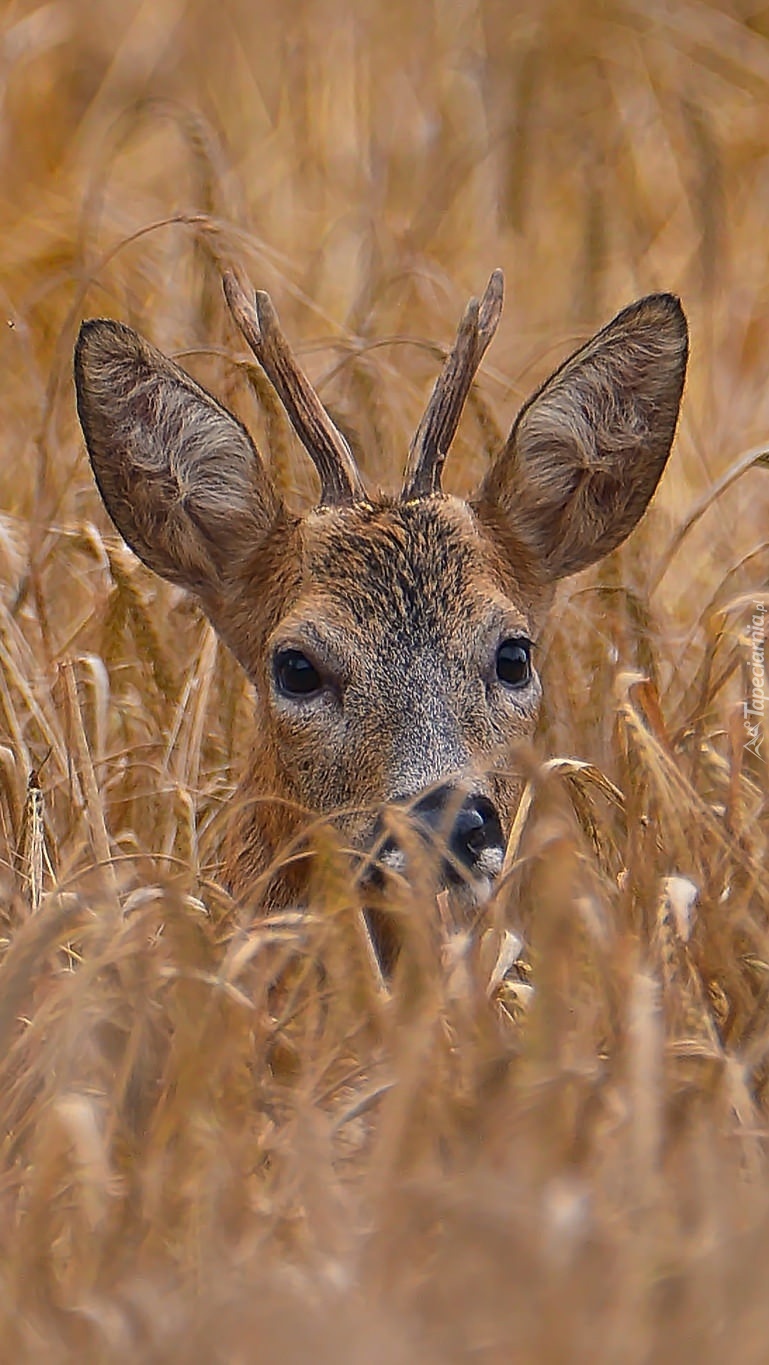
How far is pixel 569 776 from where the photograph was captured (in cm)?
425

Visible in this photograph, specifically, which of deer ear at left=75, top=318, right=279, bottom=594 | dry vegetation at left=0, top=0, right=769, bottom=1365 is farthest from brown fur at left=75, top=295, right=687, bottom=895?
dry vegetation at left=0, top=0, right=769, bottom=1365

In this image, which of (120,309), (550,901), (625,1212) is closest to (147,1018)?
(550,901)

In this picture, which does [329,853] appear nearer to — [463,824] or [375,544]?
[463,824]

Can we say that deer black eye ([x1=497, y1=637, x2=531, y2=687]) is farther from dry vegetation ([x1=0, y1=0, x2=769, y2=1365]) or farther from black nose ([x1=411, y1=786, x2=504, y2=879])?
black nose ([x1=411, y1=786, x2=504, y2=879])

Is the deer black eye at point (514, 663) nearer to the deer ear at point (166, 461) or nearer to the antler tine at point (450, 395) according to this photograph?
the antler tine at point (450, 395)

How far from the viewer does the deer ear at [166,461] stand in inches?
182

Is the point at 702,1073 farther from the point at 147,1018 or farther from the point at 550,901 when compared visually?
the point at 147,1018

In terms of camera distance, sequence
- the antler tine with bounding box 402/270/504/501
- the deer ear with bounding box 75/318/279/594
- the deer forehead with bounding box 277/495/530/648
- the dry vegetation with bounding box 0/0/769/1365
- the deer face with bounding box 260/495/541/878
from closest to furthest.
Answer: the dry vegetation with bounding box 0/0/769/1365 → the deer face with bounding box 260/495/541/878 → the deer forehead with bounding box 277/495/530/648 → the antler tine with bounding box 402/270/504/501 → the deer ear with bounding box 75/318/279/594

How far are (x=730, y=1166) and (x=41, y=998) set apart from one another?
48.0 inches

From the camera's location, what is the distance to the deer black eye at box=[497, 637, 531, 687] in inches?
175

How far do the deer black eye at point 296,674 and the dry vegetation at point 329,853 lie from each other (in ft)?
1.31

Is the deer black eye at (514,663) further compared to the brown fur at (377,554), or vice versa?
the deer black eye at (514,663)

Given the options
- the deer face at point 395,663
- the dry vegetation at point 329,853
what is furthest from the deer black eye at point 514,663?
the dry vegetation at point 329,853

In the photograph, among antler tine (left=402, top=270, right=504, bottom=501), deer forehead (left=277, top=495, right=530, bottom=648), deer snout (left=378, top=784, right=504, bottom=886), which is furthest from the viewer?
antler tine (left=402, top=270, right=504, bottom=501)
